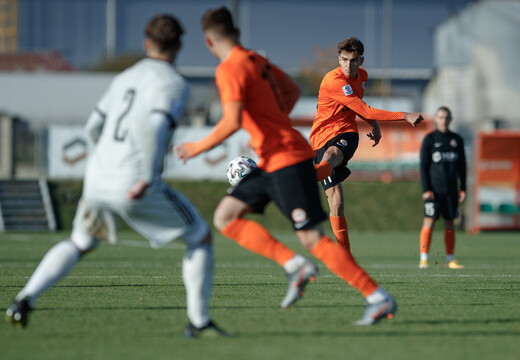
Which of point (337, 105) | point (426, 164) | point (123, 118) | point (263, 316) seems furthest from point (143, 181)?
point (426, 164)

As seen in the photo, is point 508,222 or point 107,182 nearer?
point 107,182

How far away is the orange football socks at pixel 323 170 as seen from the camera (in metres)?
8.40

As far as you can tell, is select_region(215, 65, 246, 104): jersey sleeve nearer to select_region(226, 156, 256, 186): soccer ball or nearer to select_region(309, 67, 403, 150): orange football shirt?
select_region(226, 156, 256, 186): soccer ball

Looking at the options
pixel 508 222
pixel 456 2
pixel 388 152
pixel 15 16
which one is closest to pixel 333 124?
pixel 508 222

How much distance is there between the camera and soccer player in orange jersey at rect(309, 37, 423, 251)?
Answer: 861cm

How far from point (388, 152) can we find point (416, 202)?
3774 mm

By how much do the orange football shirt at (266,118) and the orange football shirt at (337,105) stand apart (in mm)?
2535

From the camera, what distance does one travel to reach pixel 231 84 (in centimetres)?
566

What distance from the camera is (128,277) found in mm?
9688

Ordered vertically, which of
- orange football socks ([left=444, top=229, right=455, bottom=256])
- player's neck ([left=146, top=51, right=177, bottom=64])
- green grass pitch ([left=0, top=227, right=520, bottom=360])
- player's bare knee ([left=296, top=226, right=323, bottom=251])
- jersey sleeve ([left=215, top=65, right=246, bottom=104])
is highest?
player's neck ([left=146, top=51, right=177, bottom=64])

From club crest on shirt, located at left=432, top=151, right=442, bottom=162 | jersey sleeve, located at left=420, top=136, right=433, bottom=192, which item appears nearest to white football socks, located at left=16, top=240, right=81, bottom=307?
jersey sleeve, located at left=420, top=136, right=433, bottom=192

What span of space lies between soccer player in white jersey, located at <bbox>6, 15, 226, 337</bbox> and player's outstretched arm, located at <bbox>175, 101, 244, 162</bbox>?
10.6 inches

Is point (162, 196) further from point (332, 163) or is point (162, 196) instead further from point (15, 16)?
point (15, 16)

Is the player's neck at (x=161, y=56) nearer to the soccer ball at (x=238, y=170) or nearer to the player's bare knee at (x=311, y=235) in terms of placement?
the player's bare knee at (x=311, y=235)
